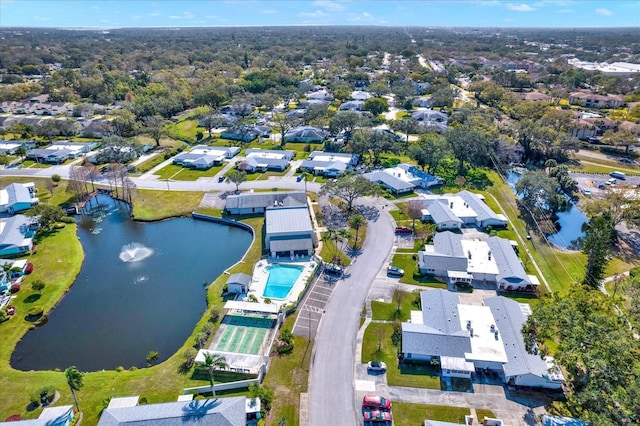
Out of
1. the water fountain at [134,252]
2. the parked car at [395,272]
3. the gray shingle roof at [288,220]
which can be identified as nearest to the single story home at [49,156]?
the water fountain at [134,252]

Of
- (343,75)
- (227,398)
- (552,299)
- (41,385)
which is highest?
(343,75)

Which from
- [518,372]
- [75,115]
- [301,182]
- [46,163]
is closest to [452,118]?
[301,182]

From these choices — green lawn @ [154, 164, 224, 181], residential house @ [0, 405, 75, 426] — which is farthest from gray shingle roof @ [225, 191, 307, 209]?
residential house @ [0, 405, 75, 426]

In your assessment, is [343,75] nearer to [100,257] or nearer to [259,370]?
[100,257]

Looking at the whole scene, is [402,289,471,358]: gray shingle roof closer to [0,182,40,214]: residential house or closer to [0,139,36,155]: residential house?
[0,182,40,214]: residential house

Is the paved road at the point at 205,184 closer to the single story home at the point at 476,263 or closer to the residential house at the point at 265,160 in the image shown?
the residential house at the point at 265,160

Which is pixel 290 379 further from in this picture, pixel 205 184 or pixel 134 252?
pixel 205 184
